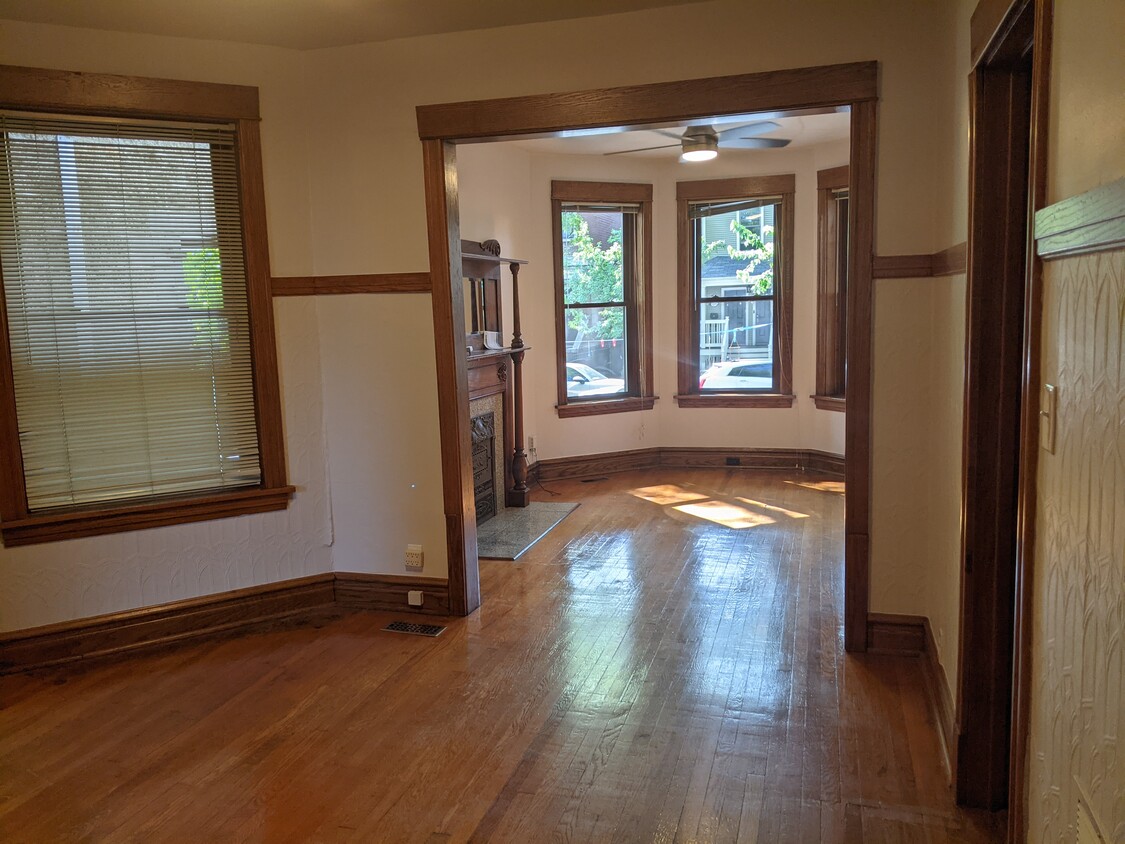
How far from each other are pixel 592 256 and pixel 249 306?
374 centimetres

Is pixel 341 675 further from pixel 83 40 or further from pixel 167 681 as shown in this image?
pixel 83 40

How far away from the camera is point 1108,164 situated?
119cm

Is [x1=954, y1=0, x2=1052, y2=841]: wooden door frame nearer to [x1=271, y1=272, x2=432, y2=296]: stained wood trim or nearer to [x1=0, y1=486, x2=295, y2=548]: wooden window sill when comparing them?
[x1=271, y1=272, x2=432, y2=296]: stained wood trim

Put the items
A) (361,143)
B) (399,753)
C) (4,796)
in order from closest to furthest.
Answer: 1. (4,796)
2. (399,753)
3. (361,143)

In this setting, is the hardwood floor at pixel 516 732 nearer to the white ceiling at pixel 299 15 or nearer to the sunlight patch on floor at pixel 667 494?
the sunlight patch on floor at pixel 667 494

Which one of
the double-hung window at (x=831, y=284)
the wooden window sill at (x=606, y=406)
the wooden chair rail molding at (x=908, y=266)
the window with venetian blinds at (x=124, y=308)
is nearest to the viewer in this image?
the wooden chair rail molding at (x=908, y=266)

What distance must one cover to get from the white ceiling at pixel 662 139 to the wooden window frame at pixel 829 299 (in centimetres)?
40

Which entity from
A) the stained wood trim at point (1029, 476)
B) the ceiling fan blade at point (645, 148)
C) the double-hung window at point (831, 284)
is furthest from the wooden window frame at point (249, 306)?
the double-hung window at point (831, 284)

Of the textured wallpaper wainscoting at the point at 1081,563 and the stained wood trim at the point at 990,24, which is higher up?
the stained wood trim at the point at 990,24

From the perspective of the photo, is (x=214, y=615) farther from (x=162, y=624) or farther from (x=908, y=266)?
(x=908, y=266)

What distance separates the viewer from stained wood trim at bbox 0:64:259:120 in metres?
3.27

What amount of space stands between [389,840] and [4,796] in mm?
1288

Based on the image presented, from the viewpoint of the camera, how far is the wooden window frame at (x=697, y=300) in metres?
6.75

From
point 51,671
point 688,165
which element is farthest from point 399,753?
A: point 688,165
